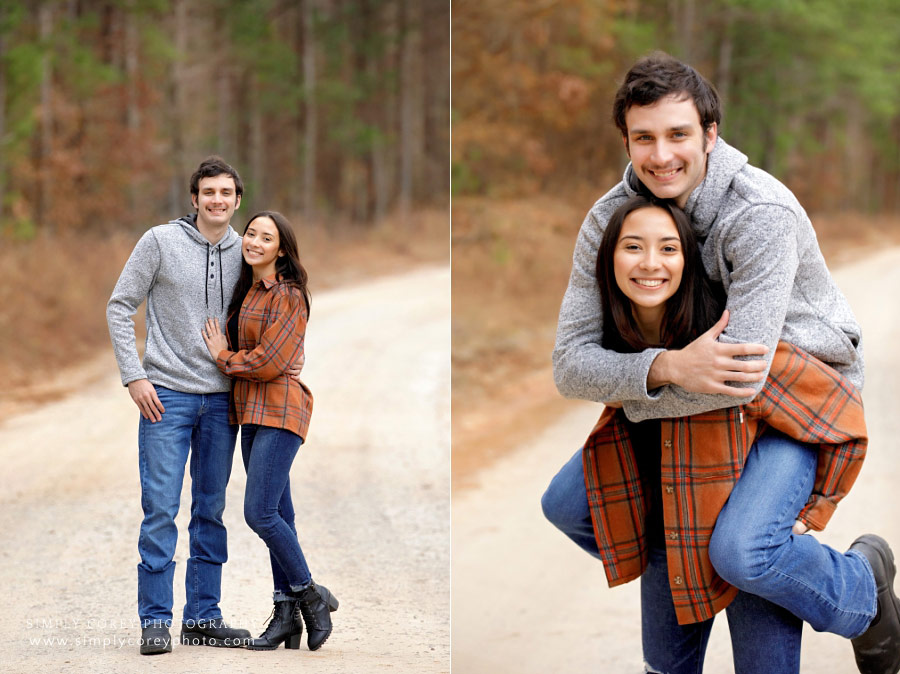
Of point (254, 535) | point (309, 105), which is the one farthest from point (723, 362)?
point (309, 105)

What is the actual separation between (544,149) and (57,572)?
11469 millimetres

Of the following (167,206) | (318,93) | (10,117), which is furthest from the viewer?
(318,93)

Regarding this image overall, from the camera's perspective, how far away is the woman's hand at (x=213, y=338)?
3107mm

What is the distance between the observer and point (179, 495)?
10.2ft

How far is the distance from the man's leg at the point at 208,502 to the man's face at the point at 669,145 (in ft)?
4.82

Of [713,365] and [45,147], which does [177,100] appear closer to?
[45,147]

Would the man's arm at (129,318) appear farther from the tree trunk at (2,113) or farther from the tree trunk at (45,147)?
the tree trunk at (45,147)

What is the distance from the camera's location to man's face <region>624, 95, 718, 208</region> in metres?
2.46

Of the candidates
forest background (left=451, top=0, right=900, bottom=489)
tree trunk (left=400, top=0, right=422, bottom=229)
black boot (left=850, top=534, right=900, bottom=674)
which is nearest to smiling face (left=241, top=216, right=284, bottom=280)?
black boot (left=850, top=534, right=900, bottom=674)

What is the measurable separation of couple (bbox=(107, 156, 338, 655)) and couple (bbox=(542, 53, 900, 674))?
38.6 inches

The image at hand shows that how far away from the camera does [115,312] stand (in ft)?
10.2

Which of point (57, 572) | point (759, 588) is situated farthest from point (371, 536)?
point (759, 588)

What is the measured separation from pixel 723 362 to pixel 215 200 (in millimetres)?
1627

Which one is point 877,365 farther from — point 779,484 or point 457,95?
point 457,95
